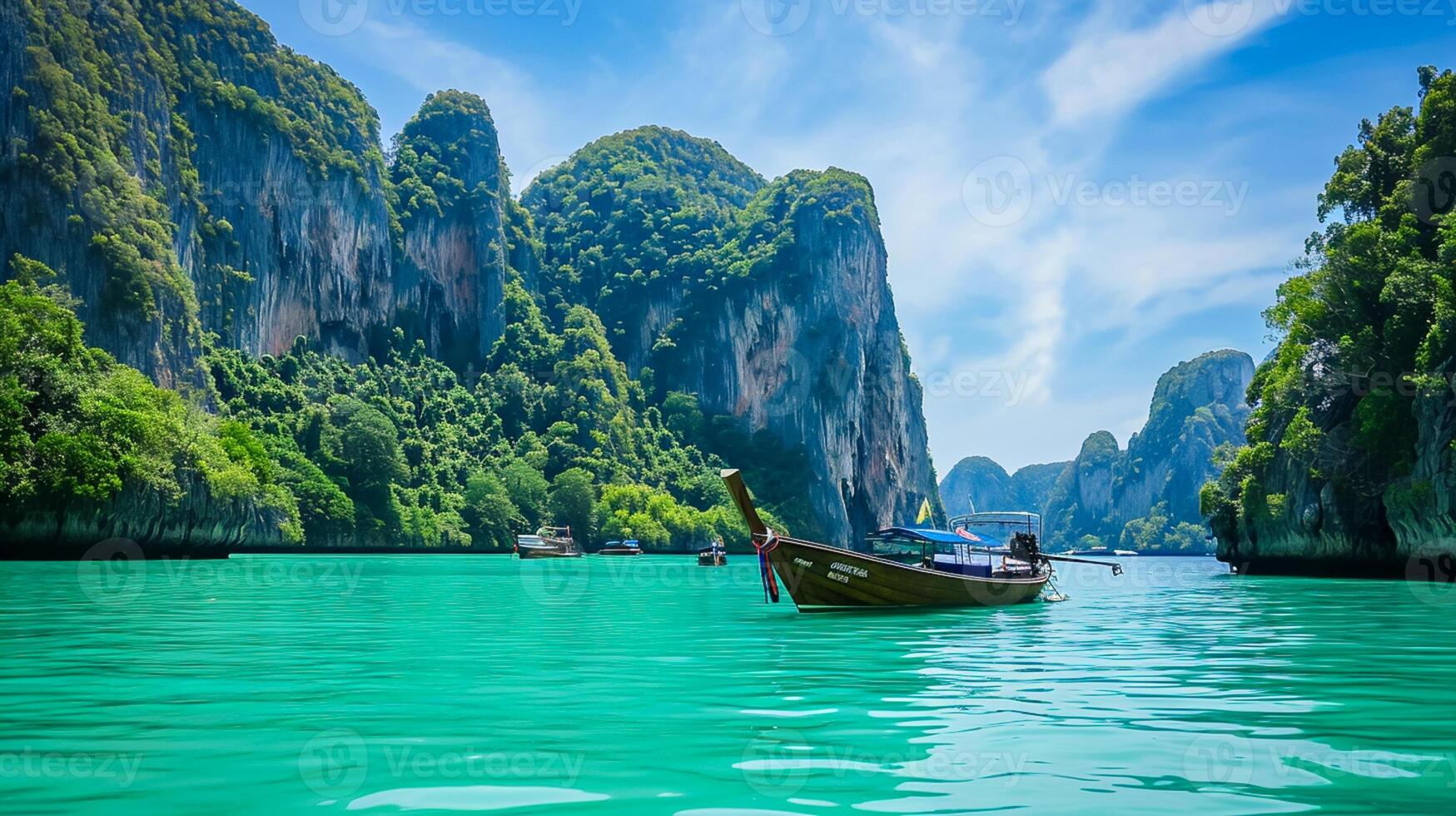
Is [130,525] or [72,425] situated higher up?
[72,425]

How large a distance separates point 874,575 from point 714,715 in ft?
56.4

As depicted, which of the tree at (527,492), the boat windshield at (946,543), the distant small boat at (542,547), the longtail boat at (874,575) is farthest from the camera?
the tree at (527,492)

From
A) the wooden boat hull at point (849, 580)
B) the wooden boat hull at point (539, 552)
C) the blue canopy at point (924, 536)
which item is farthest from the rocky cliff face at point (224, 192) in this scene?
the wooden boat hull at point (849, 580)

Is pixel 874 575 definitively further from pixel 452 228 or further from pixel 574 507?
pixel 452 228

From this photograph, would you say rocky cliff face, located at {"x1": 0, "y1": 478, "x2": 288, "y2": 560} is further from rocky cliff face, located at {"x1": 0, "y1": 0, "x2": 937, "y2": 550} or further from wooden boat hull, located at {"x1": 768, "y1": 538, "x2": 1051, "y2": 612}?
wooden boat hull, located at {"x1": 768, "y1": 538, "x2": 1051, "y2": 612}

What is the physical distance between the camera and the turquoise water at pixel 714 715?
7.95 m

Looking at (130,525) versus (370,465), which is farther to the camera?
(370,465)

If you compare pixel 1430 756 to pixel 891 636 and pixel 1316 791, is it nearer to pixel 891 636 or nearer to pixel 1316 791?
pixel 1316 791

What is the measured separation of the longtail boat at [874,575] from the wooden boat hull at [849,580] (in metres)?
0.02

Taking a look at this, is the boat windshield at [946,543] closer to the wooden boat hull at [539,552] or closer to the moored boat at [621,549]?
the wooden boat hull at [539,552]

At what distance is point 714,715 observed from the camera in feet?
37.7

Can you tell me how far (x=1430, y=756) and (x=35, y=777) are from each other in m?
10.7

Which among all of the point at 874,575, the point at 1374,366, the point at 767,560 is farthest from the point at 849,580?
the point at 1374,366

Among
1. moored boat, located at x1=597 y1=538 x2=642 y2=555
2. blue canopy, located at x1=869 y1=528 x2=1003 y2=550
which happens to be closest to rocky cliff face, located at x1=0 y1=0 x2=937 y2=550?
moored boat, located at x1=597 y1=538 x2=642 y2=555
